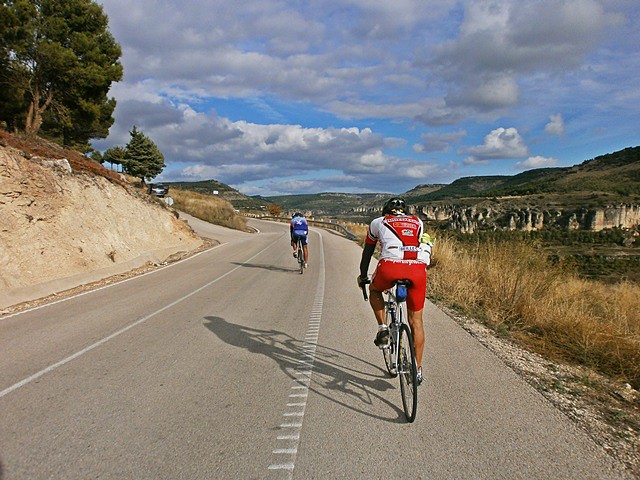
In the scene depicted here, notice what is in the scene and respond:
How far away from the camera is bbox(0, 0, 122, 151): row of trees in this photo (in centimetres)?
2223

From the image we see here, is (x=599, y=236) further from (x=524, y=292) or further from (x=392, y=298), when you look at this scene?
(x=392, y=298)

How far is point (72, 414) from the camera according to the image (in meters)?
3.87

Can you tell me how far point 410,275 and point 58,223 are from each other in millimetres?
13149

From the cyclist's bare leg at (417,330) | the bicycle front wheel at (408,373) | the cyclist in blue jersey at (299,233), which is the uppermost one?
the cyclist in blue jersey at (299,233)

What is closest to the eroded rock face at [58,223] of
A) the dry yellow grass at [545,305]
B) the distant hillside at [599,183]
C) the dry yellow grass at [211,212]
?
the dry yellow grass at [545,305]

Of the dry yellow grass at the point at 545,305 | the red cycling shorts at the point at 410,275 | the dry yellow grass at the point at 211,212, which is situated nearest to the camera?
the red cycling shorts at the point at 410,275

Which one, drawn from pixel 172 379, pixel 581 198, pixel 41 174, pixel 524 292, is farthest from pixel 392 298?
pixel 581 198

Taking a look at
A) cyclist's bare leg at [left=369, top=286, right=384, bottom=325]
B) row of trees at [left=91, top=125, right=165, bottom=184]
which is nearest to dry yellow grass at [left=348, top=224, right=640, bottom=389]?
cyclist's bare leg at [left=369, top=286, right=384, bottom=325]

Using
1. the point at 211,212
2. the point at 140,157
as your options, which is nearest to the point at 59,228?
the point at 211,212

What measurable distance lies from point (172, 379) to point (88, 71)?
25304mm

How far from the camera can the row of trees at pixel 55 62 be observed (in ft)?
72.9

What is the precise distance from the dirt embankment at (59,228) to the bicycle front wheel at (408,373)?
9.34 m

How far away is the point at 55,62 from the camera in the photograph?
885 inches

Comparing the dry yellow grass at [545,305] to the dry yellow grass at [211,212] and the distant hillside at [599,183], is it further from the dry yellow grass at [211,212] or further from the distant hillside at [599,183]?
the distant hillside at [599,183]
